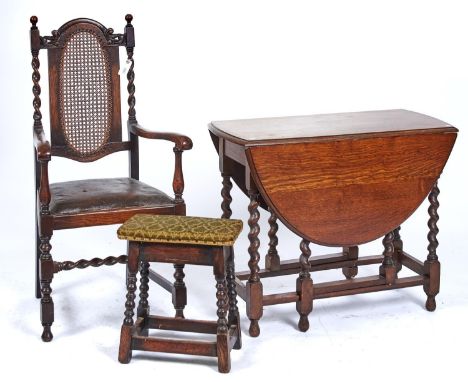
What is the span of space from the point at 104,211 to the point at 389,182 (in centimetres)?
124

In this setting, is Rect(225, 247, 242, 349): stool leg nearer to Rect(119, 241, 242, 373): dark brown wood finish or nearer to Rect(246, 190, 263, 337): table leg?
Rect(119, 241, 242, 373): dark brown wood finish

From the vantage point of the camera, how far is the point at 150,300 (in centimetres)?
503

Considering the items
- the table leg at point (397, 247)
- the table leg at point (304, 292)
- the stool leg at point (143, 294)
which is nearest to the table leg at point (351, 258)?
the table leg at point (397, 247)

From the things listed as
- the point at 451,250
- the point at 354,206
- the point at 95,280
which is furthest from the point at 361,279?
the point at 95,280

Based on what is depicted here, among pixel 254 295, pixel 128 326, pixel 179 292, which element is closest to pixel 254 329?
pixel 254 295

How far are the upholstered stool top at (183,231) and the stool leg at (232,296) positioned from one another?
0.12m

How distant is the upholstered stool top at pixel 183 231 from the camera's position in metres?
4.08

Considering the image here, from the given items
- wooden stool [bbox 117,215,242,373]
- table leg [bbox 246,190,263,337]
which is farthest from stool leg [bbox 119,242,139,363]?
table leg [bbox 246,190,263,337]

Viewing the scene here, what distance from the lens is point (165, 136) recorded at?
15.6ft

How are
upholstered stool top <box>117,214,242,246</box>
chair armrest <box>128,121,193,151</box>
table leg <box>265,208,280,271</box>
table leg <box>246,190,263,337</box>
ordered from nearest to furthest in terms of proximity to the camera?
upholstered stool top <box>117,214,242,246</box> → table leg <box>246,190,263,337</box> → chair armrest <box>128,121,193,151</box> → table leg <box>265,208,280,271</box>

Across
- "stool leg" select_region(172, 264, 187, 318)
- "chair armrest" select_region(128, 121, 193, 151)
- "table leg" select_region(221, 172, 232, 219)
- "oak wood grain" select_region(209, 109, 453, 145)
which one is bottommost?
"stool leg" select_region(172, 264, 187, 318)

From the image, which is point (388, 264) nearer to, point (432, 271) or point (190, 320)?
point (432, 271)

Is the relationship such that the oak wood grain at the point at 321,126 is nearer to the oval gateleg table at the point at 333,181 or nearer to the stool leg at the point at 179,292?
the oval gateleg table at the point at 333,181

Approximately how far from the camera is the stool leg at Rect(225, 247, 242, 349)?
4289 millimetres
